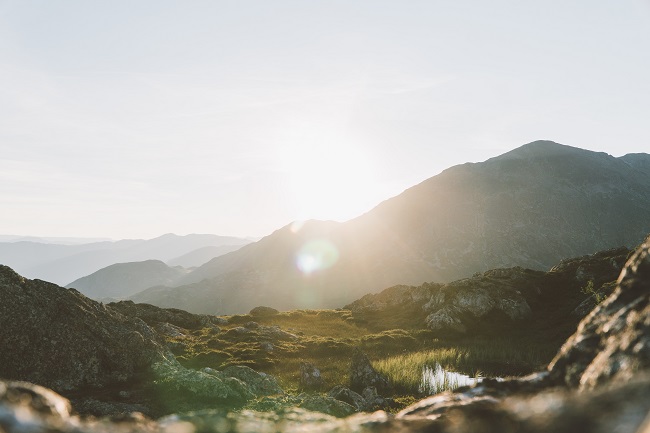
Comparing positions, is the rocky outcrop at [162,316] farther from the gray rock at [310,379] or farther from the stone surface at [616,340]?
the stone surface at [616,340]

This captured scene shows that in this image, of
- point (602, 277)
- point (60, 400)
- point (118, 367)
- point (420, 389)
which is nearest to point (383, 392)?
point (420, 389)

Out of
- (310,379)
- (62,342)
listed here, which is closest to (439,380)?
(310,379)

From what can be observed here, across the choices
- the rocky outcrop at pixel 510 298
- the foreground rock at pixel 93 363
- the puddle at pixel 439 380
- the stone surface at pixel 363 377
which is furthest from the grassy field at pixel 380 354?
the foreground rock at pixel 93 363

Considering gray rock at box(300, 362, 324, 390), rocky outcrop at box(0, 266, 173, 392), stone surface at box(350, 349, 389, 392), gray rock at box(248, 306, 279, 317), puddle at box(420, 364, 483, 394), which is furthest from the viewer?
gray rock at box(248, 306, 279, 317)

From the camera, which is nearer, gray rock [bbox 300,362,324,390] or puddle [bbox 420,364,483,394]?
puddle [bbox 420,364,483,394]

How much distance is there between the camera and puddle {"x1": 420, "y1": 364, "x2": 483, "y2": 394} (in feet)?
106

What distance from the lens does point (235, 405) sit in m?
24.8

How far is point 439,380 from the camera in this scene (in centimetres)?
3503

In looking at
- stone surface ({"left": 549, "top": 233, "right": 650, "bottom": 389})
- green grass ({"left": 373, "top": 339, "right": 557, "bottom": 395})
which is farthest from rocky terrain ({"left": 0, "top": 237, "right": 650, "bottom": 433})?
green grass ({"left": 373, "top": 339, "right": 557, "bottom": 395})

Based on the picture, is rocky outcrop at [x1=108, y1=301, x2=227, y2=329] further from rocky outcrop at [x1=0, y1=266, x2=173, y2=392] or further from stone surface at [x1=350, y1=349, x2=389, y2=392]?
stone surface at [x1=350, y1=349, x2=389, y2=392]

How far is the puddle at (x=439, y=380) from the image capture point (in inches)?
1267

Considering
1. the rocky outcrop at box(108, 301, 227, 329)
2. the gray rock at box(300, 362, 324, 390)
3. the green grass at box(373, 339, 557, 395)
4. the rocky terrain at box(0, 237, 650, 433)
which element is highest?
the rocky terrain at box(0, 237, 650, 433)

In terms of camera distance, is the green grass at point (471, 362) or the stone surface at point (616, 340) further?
the green grass at point (471, 362)

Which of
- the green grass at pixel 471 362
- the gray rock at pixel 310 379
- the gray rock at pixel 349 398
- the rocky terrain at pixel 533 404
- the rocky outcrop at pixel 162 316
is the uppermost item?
the rocky terrain at pixel 533 404
